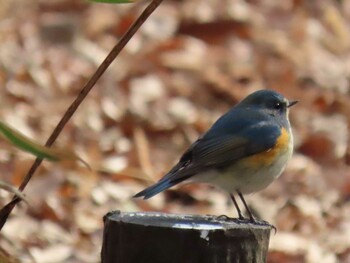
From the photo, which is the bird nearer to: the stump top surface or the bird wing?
the bird wing

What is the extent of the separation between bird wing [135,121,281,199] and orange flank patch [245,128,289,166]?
0.01 meters

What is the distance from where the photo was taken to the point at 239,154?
3.99 m

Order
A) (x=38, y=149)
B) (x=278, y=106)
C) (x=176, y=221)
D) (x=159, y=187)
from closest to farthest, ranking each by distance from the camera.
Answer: (x=38, y=149) → (x=176, y=221) → (x=159, y=187) → (x=278, y=106)

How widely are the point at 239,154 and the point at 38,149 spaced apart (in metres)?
1.93

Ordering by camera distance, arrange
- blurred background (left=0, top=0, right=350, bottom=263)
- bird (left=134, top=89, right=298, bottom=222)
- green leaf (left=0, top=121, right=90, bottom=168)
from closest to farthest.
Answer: green leaf (left=0, top=121, right=90, bottom=168) < bird (left=134, top=89, right=298, bottom=222) < blurred background (left=0, top=0, right=350, bottom=263)

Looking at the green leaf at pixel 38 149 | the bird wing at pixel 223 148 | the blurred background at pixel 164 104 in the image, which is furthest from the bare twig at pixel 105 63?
the blurred background at pixel 164 104

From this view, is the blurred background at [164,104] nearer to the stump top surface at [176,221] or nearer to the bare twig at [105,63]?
the stump top surface at [176,221]

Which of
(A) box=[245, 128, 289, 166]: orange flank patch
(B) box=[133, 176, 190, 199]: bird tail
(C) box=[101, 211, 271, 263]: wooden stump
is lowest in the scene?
(C) box=[101, 211, 271, 263]: wooden stump

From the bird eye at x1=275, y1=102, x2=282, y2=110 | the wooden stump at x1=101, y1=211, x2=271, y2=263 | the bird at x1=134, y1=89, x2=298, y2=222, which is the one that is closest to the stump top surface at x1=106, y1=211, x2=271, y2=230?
the wooden stump at x1=101, y1=211, x2=271, y2=263

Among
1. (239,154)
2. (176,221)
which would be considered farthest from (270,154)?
(176,221)

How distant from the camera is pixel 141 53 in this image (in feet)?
23.2

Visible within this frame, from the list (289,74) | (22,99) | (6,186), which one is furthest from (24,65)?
(6,186)

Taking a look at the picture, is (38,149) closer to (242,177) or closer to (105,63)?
(105,63)

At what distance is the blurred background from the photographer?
5.02 m
